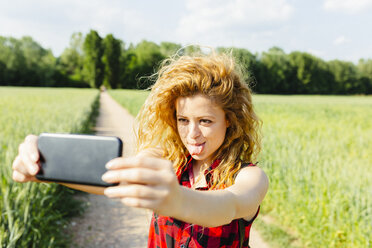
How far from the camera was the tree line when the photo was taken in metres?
59.5

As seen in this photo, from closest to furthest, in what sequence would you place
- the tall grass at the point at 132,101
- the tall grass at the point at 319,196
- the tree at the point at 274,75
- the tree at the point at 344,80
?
the tall grass at the point at 319,196, the tall grass at the point at 132,101, the tree at the point at 274,75, the tree at the point at 344,80

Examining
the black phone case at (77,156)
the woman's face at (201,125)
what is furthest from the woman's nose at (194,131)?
the black phone case at (77,156)

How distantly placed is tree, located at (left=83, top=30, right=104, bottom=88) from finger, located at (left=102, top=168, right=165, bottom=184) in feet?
214

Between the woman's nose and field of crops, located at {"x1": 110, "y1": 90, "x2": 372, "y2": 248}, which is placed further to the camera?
field of crops, located at {"x1": 110, "y1": 90, "x2": 372, "y2": 248}

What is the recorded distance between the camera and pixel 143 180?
1.83ft

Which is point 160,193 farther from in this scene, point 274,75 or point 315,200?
point 274,75

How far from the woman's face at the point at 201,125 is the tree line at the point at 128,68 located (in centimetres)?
5911

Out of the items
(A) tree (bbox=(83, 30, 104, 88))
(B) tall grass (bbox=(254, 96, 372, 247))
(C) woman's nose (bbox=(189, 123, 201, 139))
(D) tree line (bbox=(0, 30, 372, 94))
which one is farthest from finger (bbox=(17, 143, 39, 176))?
(A) tree (bbox=(83, 30, 104, 88))

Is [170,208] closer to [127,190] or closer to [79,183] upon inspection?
[127,190]

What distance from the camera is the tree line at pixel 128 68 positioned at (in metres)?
59.5

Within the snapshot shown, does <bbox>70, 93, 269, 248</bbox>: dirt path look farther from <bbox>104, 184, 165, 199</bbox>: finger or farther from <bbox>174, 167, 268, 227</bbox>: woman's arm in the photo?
<bbox>104, 184, 165, 199</bbox>: finger

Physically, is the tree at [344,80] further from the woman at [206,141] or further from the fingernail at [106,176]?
the fingernail at [106,176]

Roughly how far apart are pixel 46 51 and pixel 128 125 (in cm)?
7585

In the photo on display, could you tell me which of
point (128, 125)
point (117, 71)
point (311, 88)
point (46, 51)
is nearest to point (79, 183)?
point (128, 125)
